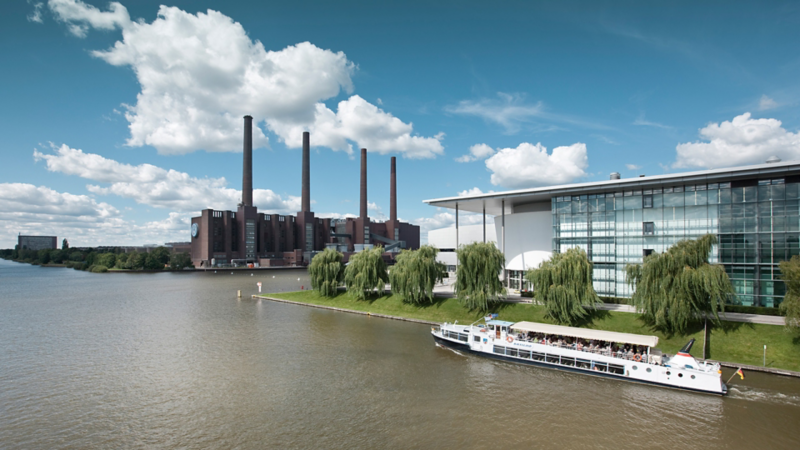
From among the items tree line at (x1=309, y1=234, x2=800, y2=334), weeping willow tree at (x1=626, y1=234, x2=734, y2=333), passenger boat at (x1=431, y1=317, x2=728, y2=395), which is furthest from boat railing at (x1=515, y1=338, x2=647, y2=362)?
tree line at (x1=309, y1=234, x2=800, y2=334)

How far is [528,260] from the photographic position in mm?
52562

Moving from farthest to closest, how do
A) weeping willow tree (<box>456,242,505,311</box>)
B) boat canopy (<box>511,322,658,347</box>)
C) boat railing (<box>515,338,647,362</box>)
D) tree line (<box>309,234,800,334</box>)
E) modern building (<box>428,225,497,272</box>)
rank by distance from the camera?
modern building (<box>428,225,497,272</box>), weeping willow tree (<box>456,242,505,311</box>), tree line (<box>309,234,800,334</box>), boat canopy (<box>511,322,658,347</box>), boat railing (<box>515,338,647,362</box>)

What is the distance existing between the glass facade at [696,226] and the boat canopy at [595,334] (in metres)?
14.6

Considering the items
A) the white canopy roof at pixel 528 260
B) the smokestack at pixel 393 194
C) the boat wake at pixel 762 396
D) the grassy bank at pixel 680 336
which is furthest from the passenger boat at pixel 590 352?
the smokestack at pixel 393 194

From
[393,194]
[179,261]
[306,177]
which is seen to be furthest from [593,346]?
[179,261]

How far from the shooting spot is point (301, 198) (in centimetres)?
14912

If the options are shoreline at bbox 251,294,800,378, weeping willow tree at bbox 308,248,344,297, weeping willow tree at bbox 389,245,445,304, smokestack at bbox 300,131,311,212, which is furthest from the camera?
smokestack at bbox 300,131,311,212

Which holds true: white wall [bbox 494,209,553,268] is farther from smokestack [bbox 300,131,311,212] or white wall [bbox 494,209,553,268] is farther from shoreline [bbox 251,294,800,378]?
smokestack [bbox 300,131,311,212]

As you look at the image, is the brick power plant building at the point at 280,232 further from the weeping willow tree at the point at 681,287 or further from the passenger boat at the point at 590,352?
the weeping willow tree at the point at 681,287

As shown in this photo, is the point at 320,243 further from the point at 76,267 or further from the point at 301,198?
the point at 76,267

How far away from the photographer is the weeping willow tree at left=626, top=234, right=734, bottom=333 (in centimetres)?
3014

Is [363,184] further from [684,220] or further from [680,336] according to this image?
[680,336]

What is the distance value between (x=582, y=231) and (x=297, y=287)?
56.0m

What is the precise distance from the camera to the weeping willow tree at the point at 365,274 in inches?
2110
